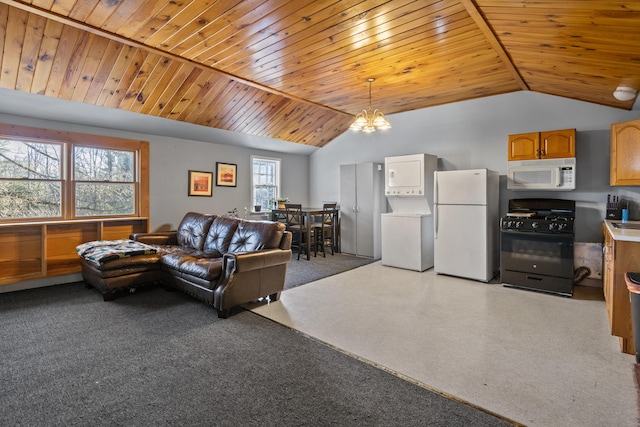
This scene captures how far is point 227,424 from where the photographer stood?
1741 mm

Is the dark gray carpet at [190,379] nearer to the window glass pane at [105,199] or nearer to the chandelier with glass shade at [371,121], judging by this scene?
the window glass pane at [105,199]

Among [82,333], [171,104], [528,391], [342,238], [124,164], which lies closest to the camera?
[528,391]

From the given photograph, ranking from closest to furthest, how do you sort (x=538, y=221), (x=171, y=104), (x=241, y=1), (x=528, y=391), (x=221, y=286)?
(x=528, y=391)
(x=241, y=1)
(x=221, y=286)
(x=538, y=221)
(x=171, y=104)

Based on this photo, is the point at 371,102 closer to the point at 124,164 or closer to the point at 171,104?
the point at 171,104

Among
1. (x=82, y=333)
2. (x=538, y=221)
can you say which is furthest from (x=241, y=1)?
(x=538, y=221)

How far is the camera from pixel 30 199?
4301 millimetres

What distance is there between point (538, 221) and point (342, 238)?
351 cm

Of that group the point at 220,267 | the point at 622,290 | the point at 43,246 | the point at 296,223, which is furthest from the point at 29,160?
the point at 622,290

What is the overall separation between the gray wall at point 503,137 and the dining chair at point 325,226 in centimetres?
120

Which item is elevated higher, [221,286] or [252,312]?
[221,286]

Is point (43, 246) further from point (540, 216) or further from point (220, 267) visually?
point (540, 216)

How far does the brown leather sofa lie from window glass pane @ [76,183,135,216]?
0.95 m

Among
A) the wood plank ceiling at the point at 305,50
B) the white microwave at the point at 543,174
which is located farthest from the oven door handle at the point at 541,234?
the wood plank ceiling at the point at 305,50

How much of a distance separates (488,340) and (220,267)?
2.59m
